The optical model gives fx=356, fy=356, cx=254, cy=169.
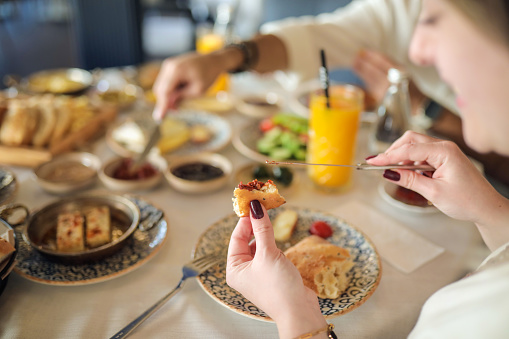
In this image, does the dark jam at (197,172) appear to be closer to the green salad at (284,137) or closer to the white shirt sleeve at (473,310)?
the green salad at (284,137)

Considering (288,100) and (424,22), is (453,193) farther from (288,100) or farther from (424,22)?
(288,100)

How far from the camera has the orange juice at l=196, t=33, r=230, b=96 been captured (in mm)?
2229

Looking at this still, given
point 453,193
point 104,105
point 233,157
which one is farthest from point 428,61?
point 104,105

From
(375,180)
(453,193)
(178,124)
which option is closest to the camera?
(453,193)

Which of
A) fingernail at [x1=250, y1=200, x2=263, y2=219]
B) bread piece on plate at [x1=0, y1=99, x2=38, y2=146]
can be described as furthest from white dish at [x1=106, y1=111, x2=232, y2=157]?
fingernail at [x1=250, y1=200, x2=263, y2=219]

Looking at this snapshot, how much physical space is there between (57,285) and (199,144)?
0.93m

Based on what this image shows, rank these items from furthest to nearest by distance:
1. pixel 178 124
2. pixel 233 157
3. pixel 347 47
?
pixel 347 47, pixel 178 124, pixel 233 157

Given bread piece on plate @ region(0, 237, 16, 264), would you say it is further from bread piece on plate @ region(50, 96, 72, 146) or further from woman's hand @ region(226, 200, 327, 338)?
bread piece on plate @ region(50, 96, 72, 146)

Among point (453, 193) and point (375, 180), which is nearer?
point (453, 193)

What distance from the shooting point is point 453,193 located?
2.70 feet

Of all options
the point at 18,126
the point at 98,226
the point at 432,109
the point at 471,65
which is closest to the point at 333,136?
the point at 471,65

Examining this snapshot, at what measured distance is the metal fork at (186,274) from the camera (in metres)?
0.75

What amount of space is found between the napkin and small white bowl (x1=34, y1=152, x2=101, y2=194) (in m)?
0.88

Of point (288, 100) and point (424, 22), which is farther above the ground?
point (424, 22)
